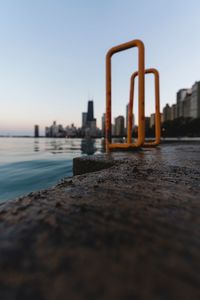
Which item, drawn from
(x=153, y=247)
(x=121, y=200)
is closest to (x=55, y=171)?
(x=121, y=200)

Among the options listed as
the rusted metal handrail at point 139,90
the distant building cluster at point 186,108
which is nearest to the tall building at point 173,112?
the distant building cluster at point 186,108

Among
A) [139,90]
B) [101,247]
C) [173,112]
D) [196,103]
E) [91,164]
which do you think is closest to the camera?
[101,247]

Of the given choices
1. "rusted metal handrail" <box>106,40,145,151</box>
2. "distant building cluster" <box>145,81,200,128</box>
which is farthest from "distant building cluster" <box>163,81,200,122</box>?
"rusted metal handrail" <box>106,40,145,151</box>

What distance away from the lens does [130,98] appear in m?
5.40

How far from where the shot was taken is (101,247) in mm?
584

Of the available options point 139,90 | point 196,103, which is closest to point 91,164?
point 139,90

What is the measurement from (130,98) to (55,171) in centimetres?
349

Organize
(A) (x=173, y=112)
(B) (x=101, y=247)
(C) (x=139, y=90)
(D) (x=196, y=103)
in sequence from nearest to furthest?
(B) (x=101, y=247)
(C) (x=139, y=90)
(D) (x=196, y=103)
(A) (x=173, y=112)

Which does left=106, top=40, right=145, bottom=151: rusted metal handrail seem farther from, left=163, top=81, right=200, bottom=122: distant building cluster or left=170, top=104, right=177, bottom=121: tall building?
left=170, top=104, right=177, bottom=121: tall building

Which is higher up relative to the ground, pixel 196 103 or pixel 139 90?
pixel 196 103

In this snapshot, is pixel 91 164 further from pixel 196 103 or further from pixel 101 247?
pixel 196 103

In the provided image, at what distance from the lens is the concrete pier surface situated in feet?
1.42

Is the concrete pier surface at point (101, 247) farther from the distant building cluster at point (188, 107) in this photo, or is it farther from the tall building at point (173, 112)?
the tall building at point (173, 112)

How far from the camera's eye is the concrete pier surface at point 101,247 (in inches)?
17.1
